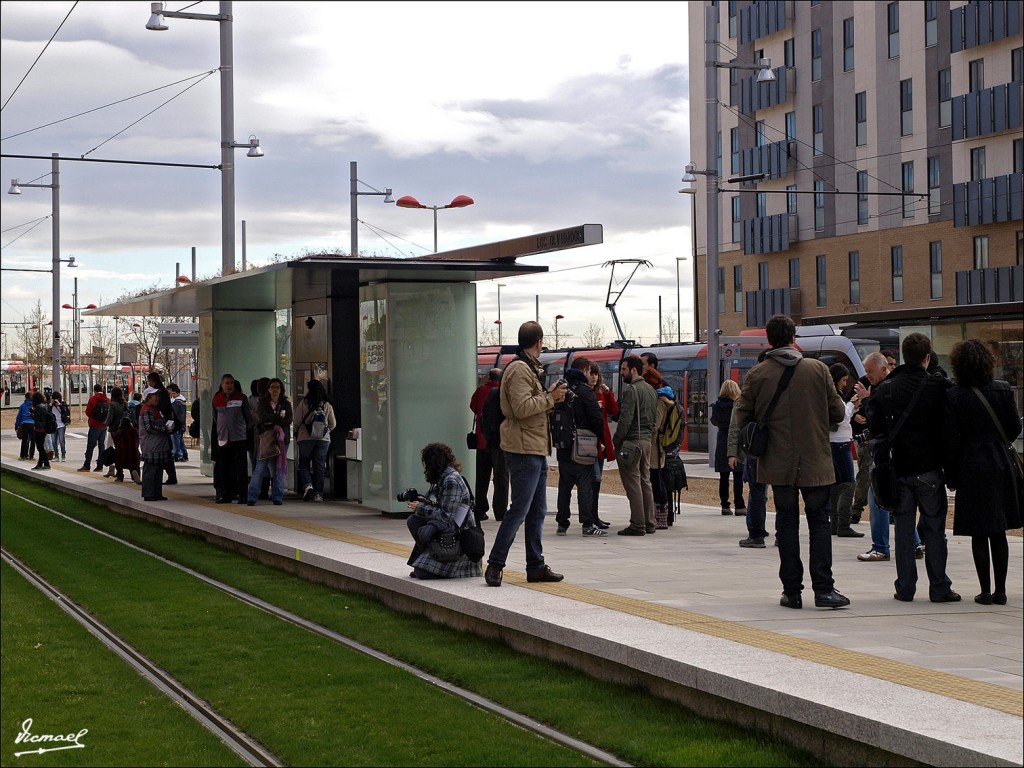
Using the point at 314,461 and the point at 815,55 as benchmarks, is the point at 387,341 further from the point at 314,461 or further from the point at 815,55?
the point at 815,55

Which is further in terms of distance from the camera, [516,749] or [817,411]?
[817,411]

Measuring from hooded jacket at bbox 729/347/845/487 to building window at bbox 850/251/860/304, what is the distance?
144 feet

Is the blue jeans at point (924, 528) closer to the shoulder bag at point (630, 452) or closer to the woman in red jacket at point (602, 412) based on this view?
the woman in red jacket at point (602, 412)

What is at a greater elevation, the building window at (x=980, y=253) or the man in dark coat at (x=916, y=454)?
the building window at (x=980, y=253)

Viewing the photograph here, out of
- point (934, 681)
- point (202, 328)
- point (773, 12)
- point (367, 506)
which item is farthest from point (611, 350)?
point (934, 681)

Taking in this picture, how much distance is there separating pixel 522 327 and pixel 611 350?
3186 cm

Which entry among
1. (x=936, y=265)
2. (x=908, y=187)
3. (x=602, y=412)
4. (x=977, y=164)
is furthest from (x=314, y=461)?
(x=936, y=265)

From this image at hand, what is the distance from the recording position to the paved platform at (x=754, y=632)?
550 centimetres

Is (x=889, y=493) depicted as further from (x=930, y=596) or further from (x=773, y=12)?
(x=773, y=12)

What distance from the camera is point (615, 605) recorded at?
28.8 feet

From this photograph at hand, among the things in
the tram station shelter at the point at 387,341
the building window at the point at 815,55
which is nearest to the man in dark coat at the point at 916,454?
the tram station shelter at the point at 387,341

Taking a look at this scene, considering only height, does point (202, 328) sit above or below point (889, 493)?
above

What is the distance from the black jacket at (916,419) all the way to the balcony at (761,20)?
29187 mm

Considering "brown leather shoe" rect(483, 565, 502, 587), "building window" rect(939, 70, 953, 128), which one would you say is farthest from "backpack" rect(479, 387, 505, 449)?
"building window" rect(939, 70, 953, 128)
